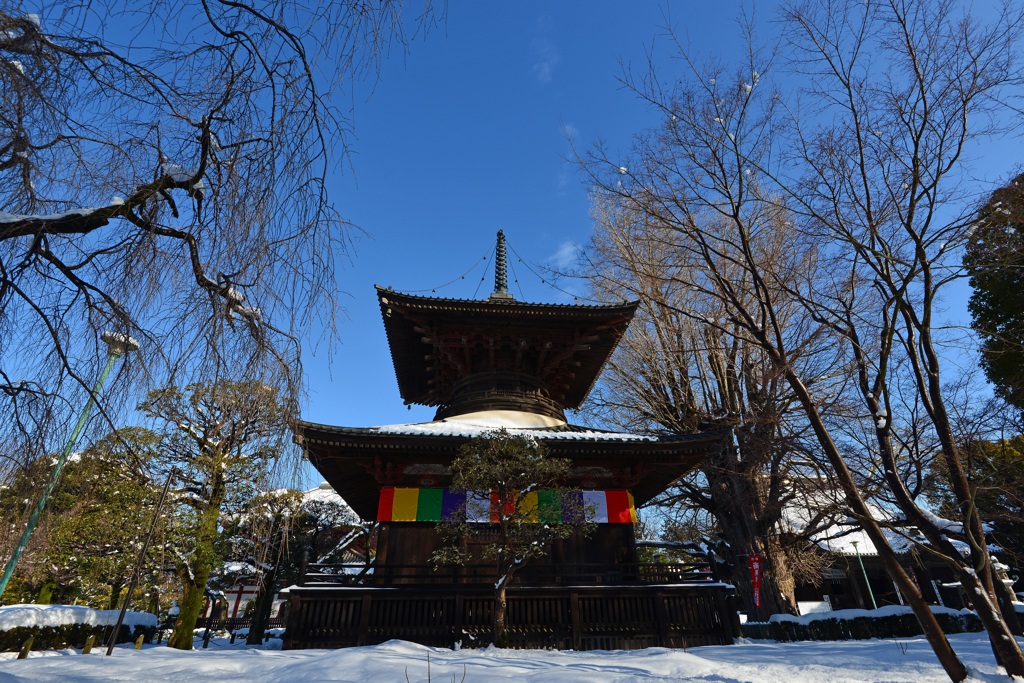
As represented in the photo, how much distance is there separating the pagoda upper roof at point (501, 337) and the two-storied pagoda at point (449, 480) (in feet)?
0.13

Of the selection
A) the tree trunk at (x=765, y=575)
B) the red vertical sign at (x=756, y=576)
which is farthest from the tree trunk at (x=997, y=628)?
the tree trunk at (x=765, y=575)

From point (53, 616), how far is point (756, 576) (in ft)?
61.3

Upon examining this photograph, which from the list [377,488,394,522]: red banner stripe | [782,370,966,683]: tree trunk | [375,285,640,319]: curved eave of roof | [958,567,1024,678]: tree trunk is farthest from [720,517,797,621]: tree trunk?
[377,488,394,522]: red banner stripe

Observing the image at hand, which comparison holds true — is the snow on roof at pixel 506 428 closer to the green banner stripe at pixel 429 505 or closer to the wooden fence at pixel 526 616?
the green banner stripe at pixel 429 505

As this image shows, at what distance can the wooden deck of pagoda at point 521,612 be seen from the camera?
934 centimetres

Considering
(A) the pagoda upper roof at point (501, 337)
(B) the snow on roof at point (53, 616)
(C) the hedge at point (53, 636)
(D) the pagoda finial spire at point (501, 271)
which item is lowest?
(C) the hedge at point (53, 636)

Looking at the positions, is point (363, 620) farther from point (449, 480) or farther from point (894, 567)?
point (894, 567)

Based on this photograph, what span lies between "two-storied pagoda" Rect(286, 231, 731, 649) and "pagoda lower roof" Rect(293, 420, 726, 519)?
0.04 meters

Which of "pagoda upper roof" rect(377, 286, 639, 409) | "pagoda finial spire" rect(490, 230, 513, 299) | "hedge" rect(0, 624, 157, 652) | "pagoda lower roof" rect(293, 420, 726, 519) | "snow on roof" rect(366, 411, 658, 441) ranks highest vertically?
"pagoda finial spire" rect(490, 230, 513, 299)

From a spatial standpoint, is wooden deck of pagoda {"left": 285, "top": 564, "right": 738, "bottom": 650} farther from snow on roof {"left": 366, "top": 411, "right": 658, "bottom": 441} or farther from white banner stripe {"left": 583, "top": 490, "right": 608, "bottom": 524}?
snow on roof {"left": 366, "top": 411, "right": 658, "bottom": 441}

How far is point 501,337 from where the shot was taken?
13.4m

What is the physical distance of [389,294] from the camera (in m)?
12.4

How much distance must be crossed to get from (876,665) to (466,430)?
772cm

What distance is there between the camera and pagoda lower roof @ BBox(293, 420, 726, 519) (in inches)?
413
